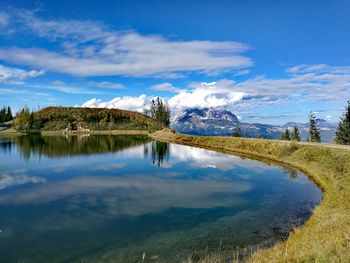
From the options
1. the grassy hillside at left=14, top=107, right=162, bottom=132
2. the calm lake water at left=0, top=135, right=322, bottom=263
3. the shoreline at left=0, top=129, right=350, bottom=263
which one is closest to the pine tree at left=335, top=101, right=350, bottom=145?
the shoreline at left=0, top=129, right=350, bottom=263

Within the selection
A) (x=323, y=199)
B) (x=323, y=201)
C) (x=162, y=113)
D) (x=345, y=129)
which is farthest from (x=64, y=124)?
(x=323, y=201)

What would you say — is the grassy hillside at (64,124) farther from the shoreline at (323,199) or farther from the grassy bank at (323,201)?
the shoreline at (323,199)

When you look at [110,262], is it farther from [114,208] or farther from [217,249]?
[114,208]

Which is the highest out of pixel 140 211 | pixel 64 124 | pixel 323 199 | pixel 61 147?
pixel 64 124

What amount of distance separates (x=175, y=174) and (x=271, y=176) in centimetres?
1384

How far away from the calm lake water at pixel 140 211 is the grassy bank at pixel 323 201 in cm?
199

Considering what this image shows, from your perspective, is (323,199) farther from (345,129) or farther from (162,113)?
(162,113)

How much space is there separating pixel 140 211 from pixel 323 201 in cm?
1666

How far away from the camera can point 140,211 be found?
2675 cm

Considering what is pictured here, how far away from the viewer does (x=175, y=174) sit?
4653cm

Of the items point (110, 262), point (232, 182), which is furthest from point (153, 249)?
point (232, 182)

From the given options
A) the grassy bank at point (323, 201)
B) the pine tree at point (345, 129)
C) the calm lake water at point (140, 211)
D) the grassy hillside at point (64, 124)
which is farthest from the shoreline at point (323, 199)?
the grassy hillside at point (64, 124)

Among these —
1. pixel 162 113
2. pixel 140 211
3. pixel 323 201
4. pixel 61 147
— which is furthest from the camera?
pixel 162 113

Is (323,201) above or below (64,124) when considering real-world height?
below
